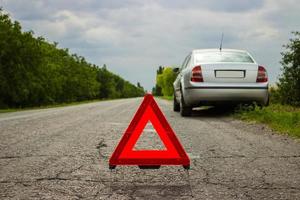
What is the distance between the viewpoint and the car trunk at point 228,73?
35.7ft

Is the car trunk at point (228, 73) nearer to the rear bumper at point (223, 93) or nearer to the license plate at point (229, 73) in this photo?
the license plate at point (229, 73)

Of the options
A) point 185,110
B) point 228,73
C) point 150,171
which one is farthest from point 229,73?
point 150,171

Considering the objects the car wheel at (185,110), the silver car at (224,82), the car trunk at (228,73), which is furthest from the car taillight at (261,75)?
the car wheel at (185,110)

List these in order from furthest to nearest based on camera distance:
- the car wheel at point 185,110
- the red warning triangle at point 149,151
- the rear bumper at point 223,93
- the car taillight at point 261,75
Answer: the car wheel at point 185,110 < the car taillight at point 261,75 < the rear bumper at point 223,93 < the red warning triangle at point 149,151

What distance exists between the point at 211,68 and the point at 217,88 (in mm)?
498

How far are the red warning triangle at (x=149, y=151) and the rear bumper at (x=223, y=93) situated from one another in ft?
21.4

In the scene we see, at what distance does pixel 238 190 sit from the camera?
3.74 meters

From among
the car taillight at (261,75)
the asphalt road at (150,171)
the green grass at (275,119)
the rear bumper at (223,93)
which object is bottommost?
the asphalt road at (150,171)

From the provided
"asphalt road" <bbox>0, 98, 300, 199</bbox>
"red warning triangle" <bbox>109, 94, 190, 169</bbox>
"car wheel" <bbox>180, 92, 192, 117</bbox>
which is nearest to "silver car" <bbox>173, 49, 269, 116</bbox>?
"car wheel" <bbox>180, 92, 192, 117</bbox>

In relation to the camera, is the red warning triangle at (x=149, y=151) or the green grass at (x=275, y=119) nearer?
the red warning triangle at (x=149, y=151)

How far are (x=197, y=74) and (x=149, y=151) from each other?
267 inches

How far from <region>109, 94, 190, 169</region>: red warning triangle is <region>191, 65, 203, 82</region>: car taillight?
6548 mm

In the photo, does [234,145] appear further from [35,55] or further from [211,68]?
[35,55]

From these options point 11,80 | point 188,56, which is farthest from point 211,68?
point 11,80
